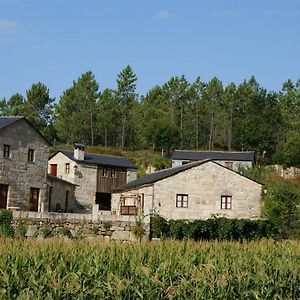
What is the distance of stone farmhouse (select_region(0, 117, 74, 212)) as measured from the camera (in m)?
34.5

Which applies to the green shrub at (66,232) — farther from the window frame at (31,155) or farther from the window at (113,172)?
the window at (113,172)

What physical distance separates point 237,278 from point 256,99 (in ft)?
194

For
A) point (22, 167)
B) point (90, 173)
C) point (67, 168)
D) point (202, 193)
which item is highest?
point (67, 168)

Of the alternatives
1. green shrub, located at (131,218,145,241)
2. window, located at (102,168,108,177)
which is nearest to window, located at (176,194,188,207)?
green shrub, located at (131,218,145,241)

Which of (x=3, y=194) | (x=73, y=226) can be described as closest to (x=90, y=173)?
(x=3, y=194)

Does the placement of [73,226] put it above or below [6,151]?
below

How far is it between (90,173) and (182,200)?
47.8 ft

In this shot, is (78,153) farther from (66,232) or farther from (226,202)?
(66,232)

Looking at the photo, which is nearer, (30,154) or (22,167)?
(22,167)

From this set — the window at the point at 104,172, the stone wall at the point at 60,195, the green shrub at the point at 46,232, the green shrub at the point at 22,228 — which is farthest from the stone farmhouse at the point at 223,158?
the green shrub at the point at 22,228

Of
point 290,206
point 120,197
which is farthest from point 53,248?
point 120,197

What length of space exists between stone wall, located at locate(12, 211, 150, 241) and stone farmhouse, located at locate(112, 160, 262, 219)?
24.2 ft

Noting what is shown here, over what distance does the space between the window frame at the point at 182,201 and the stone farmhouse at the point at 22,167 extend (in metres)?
7.94

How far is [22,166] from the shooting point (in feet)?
117
